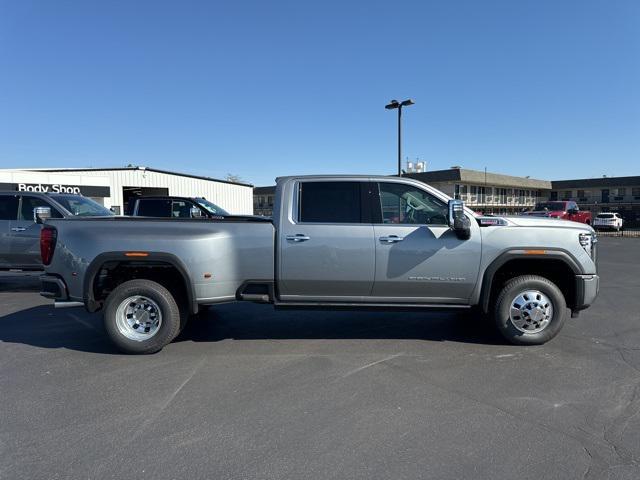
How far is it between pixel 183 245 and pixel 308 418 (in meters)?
2.40

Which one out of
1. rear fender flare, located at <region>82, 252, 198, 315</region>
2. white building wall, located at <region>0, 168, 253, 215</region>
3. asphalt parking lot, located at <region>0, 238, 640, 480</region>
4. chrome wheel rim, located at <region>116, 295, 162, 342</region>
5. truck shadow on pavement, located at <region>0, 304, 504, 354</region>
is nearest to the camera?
asphalt parking lot, located at <region>0, 238, 640, 480</region>

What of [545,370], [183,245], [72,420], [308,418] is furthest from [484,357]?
[72,420]

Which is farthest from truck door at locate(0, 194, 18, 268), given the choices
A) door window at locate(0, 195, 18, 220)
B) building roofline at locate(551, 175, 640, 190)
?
building roofline at locate(551, 175, 640, 190)

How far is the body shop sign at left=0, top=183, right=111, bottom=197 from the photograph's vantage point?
Result: 22702 millimetres

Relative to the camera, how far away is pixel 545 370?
177 inches

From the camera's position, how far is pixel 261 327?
6199mm

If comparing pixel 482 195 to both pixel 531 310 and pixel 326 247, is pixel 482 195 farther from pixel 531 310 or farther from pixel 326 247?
pixel 326 247

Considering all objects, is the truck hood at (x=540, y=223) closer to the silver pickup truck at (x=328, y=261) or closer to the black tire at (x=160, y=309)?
the silver pickup truck at (x=328, y=261)

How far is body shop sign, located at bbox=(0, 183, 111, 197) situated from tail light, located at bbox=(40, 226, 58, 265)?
1876 cm

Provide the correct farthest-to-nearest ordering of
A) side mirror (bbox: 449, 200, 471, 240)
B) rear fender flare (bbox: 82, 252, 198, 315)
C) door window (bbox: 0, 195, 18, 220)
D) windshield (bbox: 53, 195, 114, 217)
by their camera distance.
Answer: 1. windshield (bbox: 53, 195, 114, 217)
2. door window (bbox: 0, 195, 18, 220)
3. rear fender flare (bbox: 82, 252, 198, 315)
4. side mirror (bbox: 449, 200, 471, 240)

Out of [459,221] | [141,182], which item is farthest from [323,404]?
[141,182]

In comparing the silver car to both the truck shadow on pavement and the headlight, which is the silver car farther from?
the headlight

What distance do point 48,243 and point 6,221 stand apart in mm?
4904

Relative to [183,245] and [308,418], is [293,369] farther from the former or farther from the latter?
[183,245]
